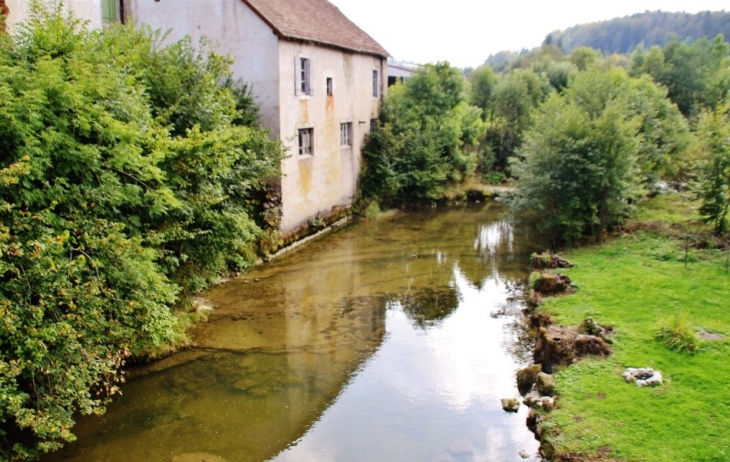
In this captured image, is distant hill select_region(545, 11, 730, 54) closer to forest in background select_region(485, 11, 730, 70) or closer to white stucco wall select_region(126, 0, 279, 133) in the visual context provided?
forest in background select_region(485, 11, 730, 70)

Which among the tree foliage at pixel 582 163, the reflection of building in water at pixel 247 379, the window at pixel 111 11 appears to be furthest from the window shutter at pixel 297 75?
the tree foliage at pixel 582 163

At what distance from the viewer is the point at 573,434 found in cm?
881

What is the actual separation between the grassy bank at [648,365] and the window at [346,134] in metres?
11.8

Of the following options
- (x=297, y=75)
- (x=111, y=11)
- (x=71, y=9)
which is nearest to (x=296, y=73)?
(x=297, y=75)

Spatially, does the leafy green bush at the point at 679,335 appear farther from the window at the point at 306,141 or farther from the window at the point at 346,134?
the window at the point at 346,134

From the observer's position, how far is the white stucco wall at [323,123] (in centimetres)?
1992

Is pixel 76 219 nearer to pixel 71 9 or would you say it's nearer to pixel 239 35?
pixel 71 9

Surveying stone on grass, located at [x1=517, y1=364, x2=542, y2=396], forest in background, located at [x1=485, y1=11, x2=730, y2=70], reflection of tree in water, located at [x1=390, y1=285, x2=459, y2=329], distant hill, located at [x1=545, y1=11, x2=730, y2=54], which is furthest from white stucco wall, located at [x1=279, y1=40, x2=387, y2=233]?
distant hill, located at [x1=545, y1=11, x2=730, y2=54]

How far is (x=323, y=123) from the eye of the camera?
22562mm

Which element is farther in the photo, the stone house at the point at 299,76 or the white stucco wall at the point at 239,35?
the stone house at the point at 299,76

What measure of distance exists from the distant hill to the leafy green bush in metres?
116

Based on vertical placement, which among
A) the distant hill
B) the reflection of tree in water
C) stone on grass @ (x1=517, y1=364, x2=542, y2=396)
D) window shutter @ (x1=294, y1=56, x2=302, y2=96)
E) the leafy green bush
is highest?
the distant hill

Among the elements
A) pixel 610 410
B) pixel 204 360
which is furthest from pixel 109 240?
pixel 610 410

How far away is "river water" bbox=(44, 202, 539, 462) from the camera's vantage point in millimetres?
9438
